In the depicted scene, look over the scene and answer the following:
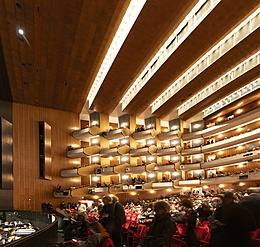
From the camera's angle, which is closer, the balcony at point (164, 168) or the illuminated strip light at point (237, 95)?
the illuminated strip light at point (237, 95)

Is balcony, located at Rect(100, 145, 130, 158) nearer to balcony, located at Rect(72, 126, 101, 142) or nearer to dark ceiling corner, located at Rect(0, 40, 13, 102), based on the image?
balcony, located at Rect(72, 126, 101, 142)

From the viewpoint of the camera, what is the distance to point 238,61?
15773mm

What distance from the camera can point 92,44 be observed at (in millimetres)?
13531

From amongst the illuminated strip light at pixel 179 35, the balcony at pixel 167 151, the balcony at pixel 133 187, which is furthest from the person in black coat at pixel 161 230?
the balcony at pixel 167 151

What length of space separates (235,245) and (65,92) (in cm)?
1855

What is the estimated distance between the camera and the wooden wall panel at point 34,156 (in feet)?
67.8

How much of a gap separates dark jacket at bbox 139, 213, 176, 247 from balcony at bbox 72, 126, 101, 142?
20.8 m

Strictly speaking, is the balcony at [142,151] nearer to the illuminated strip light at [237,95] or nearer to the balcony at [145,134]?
the balcony at [145,134]

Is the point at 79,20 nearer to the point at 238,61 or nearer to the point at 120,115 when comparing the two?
the point at 238,61

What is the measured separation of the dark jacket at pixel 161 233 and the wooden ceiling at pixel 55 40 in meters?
9.26

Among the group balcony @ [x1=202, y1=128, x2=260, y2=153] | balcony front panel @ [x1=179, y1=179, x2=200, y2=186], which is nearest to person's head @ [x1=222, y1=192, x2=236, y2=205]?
balcony @ [x1=202, y1=128, x2=260, y2=153]

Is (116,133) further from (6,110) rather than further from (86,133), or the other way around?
(6,110)

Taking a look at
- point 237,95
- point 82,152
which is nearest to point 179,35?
point 237,95

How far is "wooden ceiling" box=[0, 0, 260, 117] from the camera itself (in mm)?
10945
